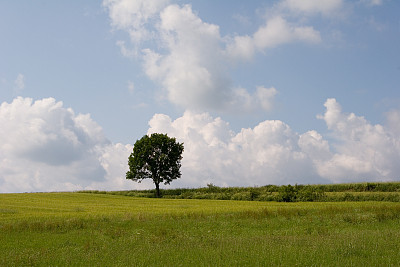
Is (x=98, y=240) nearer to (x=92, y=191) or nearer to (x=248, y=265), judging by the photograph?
(x=248, y=265)

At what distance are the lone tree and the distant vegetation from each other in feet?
12.8

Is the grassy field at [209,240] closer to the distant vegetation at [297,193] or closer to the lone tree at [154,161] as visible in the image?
the distant vegetation at [297,193]

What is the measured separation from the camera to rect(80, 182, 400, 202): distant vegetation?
5141 centimetres

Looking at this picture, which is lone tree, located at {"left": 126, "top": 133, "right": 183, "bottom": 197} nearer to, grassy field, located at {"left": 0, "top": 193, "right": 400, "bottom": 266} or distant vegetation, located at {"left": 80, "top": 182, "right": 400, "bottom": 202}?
distant vegetation, located at {"left": 80, "top": 182, "right": 400, "bottom": 202}

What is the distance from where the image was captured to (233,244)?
15047 mm

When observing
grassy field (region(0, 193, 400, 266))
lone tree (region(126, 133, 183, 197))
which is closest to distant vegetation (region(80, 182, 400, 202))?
lone tree (region(126, 133, 183, 197))

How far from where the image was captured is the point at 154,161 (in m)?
74.2

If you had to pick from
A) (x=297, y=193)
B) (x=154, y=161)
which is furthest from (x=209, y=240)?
(x=154, y=161)

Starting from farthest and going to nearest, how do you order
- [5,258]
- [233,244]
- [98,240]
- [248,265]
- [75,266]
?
[98,240] → [233,244] → [5,258] → [75,266] → [248,265]

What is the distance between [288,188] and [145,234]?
3859 cm

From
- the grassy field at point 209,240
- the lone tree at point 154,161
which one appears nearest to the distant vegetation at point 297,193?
the lone tree at point 154,161

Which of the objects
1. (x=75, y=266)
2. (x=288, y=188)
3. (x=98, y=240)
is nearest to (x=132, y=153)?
(x=288, y=188)

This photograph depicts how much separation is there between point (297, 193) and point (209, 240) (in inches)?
1596

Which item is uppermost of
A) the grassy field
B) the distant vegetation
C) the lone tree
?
the lone tree
